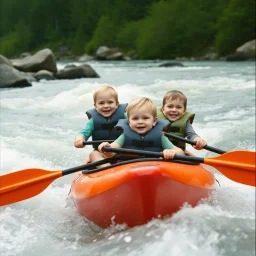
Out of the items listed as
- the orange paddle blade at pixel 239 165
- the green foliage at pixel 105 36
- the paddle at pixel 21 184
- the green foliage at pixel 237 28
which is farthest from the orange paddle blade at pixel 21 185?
the green foliage at pixel 105 36

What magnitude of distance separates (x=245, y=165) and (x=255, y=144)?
267 cm

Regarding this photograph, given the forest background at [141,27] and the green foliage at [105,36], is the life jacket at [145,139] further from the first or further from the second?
the green foliage at [105,36]

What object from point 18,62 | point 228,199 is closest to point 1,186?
point 228,199

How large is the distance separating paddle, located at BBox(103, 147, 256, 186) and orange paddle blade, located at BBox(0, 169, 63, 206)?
0.52m

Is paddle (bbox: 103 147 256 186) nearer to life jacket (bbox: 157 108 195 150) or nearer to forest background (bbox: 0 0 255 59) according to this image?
life jacket (bbox: 157 108 195 150)

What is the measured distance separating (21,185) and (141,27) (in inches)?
1533

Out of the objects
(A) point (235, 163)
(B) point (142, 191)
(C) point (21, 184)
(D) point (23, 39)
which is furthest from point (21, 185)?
(D) point (23, 39)

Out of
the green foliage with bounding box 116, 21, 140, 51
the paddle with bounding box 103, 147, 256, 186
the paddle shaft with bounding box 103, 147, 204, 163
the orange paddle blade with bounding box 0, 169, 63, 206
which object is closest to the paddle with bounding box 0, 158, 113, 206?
the orange paddle blade with bounding box 0, 169, 63, 206

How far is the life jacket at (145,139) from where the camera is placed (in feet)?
9.80

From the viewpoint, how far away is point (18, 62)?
1480 cm

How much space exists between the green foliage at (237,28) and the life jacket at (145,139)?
26.0 meters

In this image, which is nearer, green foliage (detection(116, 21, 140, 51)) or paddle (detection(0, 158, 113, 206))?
paddle (detection(0, 158, 113, 206))

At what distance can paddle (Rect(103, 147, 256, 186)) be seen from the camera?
8.51ft

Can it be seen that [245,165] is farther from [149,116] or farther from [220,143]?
[220,143]
